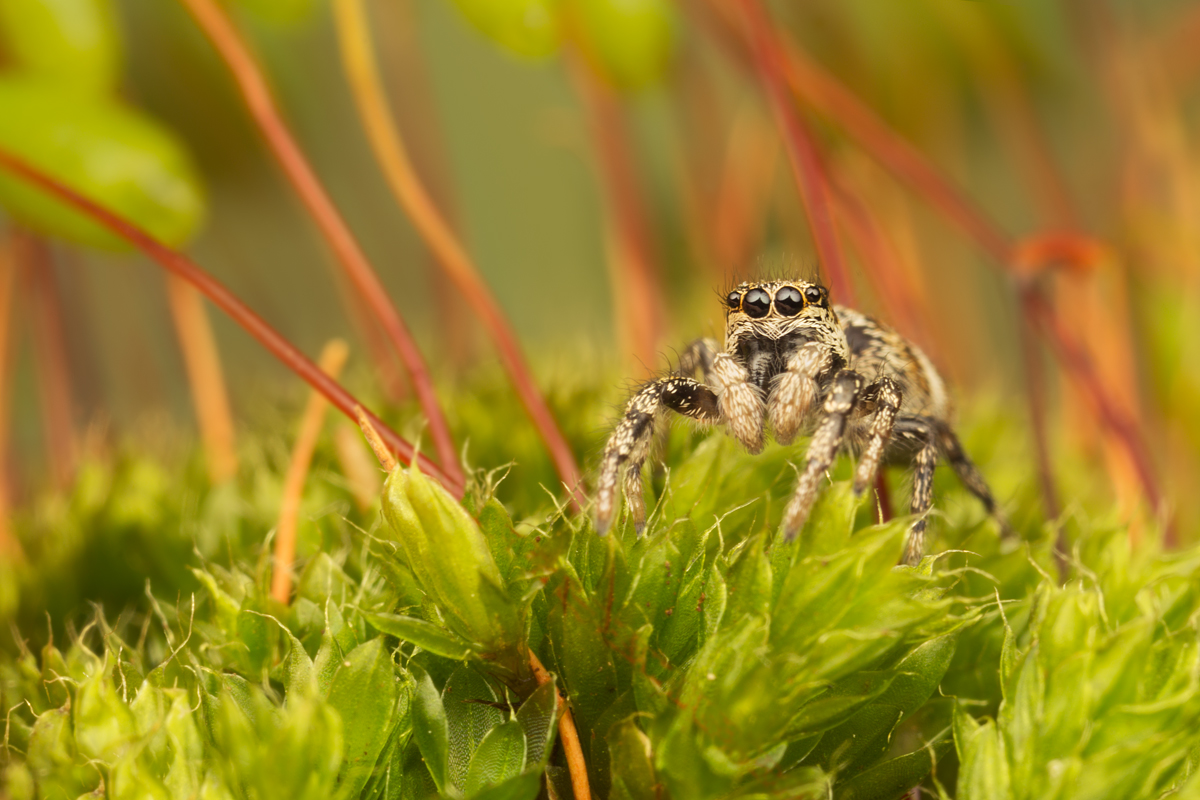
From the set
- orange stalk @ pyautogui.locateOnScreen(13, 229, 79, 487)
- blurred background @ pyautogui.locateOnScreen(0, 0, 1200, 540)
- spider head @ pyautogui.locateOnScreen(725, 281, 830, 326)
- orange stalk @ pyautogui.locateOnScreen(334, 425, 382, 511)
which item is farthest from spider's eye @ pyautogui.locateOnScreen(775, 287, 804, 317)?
orange stalk @ pyautogui.locateOnScreen(13, 229, 79, 487)

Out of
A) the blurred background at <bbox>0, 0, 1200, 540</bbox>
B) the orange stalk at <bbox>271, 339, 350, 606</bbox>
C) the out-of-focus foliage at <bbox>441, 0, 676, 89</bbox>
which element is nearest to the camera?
the orange stalk at <bbox>271, 339, 350, 606</bbox>

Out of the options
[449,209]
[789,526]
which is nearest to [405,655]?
[789,526]

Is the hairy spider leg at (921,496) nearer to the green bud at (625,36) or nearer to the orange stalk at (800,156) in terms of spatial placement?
the orange stalk at (800,156)

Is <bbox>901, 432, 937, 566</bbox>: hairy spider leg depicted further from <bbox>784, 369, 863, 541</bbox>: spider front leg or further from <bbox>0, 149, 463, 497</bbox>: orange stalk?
<bbox>0, 149, 463, 497</bbox>: orange stalk

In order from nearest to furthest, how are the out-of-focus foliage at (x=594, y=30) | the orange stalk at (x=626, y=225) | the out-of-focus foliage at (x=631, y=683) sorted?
the out-of-focus foliage at (x=631, y=683) → the out-of-focus foliage at (x=594, y=30) → the orange stalk at (x=626, y=225)

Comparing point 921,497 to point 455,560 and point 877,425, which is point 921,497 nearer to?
point 877,425

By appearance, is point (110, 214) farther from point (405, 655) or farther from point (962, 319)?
point (962, 319)

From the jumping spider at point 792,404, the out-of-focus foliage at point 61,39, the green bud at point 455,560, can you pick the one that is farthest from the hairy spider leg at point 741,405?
the out-of-focus foliage at point 61,39

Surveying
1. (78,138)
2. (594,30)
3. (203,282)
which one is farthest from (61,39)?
(594,30)
